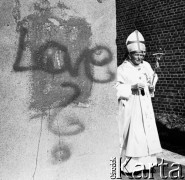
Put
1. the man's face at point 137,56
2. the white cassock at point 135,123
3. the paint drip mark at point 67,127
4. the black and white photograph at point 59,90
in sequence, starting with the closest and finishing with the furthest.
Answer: the black and white photograph at point 59,90 < the paint drip mark at point 67,127 < the white cassock at point 135,123 < the man's face at point 137,56

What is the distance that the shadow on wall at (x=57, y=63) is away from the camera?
3.10m

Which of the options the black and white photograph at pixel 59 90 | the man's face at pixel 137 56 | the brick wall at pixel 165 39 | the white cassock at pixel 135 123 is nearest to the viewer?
the black and white photograph at pixel 59 90

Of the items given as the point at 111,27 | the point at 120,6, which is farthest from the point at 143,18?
the point at 111,27

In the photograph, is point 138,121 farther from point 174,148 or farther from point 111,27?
point 111,27

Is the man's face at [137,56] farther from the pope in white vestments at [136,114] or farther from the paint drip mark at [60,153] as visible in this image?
the paint drip mark at [60,153]

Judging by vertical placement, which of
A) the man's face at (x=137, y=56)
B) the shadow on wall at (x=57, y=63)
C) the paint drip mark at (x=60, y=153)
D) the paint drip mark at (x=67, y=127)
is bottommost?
the paint drip mark at (x=60, y=153)

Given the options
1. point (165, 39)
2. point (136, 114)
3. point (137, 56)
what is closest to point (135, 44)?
point (137, 56)

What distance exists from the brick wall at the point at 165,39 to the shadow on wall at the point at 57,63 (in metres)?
4.70

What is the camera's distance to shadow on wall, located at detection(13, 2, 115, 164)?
10.2ft

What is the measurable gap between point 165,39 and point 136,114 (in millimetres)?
3147

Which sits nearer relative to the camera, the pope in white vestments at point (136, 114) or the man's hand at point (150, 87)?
the pope in white vestments at point (136, 114)

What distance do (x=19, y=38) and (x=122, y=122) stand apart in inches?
125

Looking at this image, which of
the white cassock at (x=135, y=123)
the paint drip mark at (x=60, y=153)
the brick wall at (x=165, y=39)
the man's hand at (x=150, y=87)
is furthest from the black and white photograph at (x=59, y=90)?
the brick wall at (x=165, y=39)

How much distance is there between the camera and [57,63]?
10.7 feet
